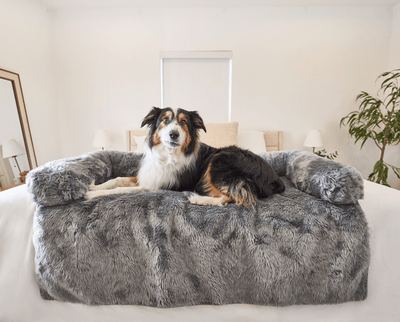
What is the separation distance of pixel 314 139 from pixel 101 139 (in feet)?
11.1

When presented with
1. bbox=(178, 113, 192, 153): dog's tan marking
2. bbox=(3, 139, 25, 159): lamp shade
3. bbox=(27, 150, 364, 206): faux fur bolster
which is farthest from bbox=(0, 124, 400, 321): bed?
bbox=(3, 139, 25, 159): lamp shade

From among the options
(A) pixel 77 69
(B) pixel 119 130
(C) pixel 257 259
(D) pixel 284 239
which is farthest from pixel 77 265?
(A) pixel 77 69

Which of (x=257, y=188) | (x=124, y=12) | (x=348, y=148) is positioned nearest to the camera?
(x=257, y=188)

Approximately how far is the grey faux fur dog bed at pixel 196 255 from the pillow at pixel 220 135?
209cm

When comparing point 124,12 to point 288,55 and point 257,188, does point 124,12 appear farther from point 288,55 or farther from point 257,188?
point 257,188

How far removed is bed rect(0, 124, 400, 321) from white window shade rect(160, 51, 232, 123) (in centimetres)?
306

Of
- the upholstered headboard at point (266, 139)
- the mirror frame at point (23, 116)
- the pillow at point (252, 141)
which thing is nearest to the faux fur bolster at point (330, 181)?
the pillow at point (252, 141)

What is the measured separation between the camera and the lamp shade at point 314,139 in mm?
3404

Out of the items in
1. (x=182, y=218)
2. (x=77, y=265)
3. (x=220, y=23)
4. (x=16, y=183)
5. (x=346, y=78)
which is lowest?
(x=16, y=183)

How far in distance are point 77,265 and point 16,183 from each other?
2.47 m

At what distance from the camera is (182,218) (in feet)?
2.98

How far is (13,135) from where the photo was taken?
2713 mm

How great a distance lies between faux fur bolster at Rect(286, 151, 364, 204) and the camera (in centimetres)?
91

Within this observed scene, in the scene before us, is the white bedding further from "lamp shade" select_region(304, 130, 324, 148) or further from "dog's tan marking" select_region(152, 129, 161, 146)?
"lamp shade" select_region(304, 130, 324, 148)
